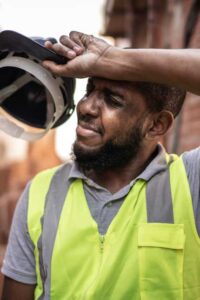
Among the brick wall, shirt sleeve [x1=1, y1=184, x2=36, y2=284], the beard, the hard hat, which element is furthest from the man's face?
the brick wall

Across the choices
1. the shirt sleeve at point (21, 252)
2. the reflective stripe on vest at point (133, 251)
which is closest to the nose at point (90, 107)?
the reflective stripe on vest at point (133, 251)

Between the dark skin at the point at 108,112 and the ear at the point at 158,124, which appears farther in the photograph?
the ear at the point at 158,124

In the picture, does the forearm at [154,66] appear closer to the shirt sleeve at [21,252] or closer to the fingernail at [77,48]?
the fingernail at [77,48]

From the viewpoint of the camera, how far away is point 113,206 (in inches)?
83.7

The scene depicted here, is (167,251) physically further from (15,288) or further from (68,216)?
(15,288)

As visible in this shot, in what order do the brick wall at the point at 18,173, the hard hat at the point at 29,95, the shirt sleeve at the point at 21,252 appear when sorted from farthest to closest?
the brick wall at the point at 18,173, the shirt sleeve at the point at 21,252, the hard hat at the point at 29,95

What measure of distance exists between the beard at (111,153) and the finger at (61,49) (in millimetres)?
351

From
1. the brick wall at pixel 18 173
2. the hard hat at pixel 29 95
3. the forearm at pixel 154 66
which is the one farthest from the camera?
the brick wall at pixel 18 173

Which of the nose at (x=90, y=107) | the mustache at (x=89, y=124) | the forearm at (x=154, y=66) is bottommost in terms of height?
the mustache at (x=89, y=124)

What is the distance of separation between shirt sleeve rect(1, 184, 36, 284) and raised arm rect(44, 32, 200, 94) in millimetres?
620

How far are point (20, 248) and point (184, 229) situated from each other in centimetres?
66

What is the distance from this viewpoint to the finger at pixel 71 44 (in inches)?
75.1

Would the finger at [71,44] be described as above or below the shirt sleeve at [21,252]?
above

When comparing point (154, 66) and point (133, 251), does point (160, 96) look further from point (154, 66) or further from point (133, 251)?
point (133, 251)
